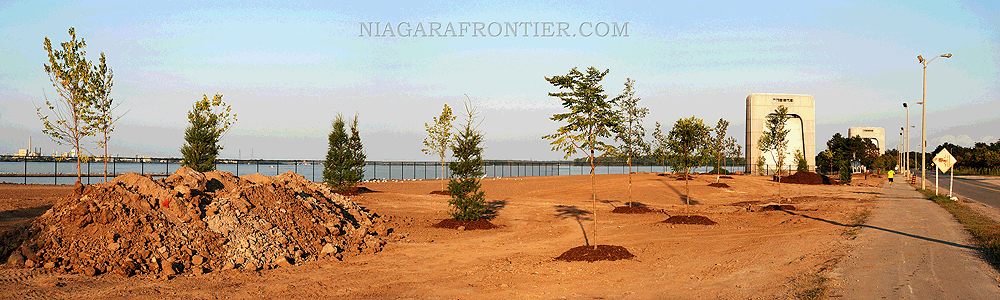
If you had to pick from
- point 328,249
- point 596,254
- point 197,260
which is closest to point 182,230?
point 197,260

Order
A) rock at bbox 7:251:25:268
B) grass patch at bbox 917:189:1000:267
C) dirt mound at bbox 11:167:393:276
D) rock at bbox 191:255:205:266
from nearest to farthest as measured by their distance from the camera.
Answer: rock at bbox 7:251:25:268, dirt mound at bbox 11:167:393:276, rock at bbox 191:255:205:266, grass patch at bbox 917:189:1000:267

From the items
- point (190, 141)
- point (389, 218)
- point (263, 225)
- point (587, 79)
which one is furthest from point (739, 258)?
point (190, 141)

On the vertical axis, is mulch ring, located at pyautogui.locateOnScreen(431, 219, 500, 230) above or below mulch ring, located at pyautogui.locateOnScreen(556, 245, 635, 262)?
below

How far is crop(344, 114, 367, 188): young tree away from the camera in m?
28.2

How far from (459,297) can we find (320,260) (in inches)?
180

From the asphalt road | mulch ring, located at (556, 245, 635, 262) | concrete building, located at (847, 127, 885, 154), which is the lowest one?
the asphalt road

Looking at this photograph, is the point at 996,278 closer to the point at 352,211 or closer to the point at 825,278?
the point at 825,278

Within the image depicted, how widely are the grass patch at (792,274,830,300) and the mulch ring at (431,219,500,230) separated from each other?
9.90 m

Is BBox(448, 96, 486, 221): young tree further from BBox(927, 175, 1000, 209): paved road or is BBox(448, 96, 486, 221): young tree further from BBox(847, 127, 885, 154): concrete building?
BBox(847, 127, 885, 154): concrete building

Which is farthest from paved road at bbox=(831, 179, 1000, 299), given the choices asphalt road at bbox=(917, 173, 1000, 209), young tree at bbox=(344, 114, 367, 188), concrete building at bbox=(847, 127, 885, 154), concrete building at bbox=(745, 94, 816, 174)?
concrete building at bbox=(847, 127, 885, 154)

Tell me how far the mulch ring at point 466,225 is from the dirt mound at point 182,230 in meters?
3.09

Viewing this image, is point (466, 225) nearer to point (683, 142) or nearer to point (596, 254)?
point (596, 254)

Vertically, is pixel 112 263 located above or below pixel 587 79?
below

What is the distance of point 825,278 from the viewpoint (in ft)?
28.3
